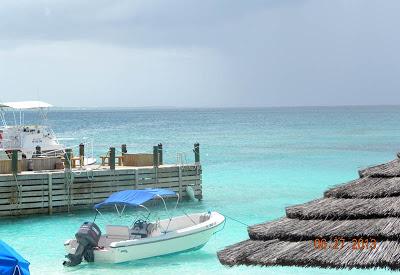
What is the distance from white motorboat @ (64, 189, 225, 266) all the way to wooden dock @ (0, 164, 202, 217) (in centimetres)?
695

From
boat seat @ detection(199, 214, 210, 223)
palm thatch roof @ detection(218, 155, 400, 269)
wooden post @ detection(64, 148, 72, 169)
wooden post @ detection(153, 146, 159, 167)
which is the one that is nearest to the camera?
palm thatch roof @ detection(218, 155, 400, 269)

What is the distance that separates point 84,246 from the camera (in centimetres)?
1945

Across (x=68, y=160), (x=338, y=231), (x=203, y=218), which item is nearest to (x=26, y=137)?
(x=68, y=160)

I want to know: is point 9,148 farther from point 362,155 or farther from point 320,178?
point 362,155

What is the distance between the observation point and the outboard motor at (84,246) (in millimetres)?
19375

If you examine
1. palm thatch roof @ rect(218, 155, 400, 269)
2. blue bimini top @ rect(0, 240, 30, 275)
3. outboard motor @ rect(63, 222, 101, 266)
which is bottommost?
outboard motor @ rect(63, 222, 101, 266)

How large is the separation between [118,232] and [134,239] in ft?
2.57

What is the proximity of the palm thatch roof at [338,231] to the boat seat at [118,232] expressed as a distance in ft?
38.4

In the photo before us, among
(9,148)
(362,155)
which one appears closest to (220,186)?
(9,148)

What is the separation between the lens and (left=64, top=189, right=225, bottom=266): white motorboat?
1950 centimetres

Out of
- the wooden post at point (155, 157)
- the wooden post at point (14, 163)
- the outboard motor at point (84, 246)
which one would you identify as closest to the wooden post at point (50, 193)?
the wooden post at point (14, 163)

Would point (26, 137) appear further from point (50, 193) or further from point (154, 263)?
point (154, 263)

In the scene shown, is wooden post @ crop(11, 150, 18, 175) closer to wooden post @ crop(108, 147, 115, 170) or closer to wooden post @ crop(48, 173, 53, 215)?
wooden post @ crop(48, 173, 53, 215)

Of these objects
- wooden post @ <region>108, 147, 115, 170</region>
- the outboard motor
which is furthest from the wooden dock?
the outboard motor
